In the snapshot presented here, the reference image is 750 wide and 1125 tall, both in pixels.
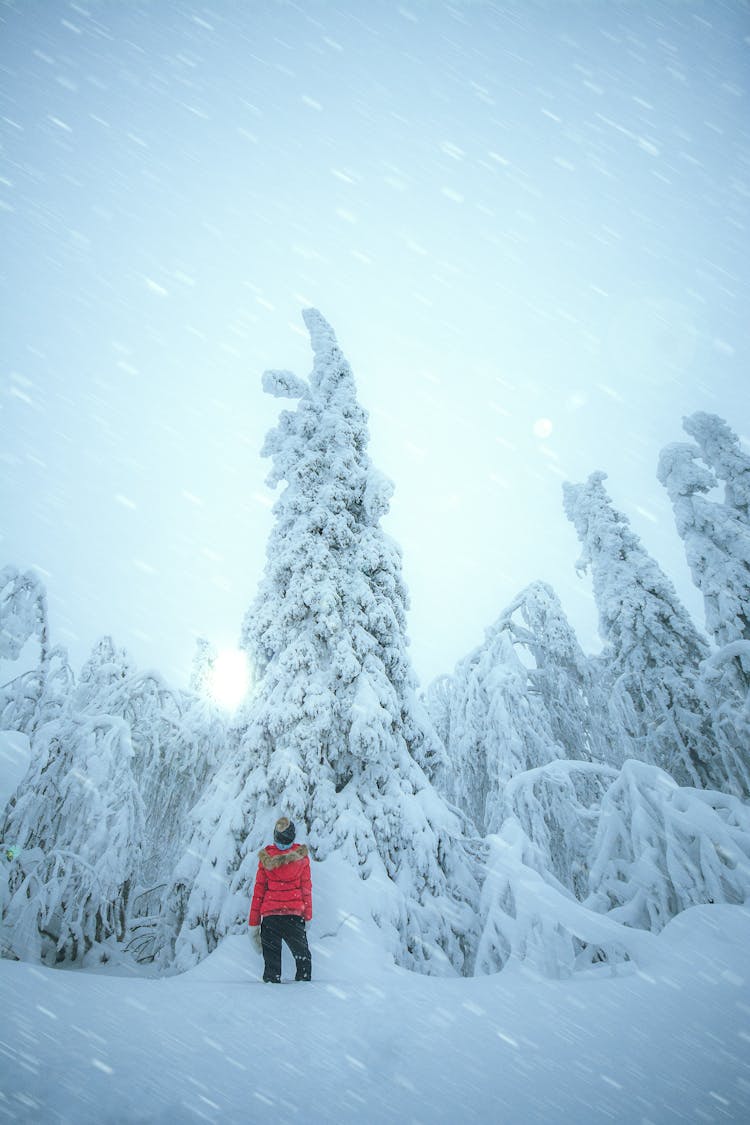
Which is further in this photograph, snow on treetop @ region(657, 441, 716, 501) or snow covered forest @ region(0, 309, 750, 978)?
snow on treetop @ region(657, 441, 716, 501)

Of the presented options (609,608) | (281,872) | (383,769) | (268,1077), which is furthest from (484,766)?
(268,1077)

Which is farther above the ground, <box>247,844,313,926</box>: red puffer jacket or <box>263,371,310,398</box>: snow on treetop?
<box>263,371,310,398</box>: snow on treetop

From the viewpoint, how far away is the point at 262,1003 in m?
3.73

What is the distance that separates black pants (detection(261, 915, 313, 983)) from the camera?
177 inches

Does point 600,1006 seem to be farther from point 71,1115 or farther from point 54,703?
point 54,703

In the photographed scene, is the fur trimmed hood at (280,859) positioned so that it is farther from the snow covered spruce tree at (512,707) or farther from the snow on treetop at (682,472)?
the snow on treetop at (682,472)

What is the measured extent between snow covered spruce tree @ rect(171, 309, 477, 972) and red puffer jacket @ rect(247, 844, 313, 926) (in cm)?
126

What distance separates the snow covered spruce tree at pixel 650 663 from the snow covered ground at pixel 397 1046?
855 centimetres

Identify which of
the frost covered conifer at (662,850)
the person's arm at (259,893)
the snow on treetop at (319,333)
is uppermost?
the snow on treetop at (319,333)

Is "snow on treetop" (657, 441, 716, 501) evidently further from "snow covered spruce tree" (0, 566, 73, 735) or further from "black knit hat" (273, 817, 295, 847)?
"snow covered spruce tree" (0, 566, 73, 735)

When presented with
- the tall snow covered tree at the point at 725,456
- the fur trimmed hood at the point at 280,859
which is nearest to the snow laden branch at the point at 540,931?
the fur trimmed hood at the point at 280,859

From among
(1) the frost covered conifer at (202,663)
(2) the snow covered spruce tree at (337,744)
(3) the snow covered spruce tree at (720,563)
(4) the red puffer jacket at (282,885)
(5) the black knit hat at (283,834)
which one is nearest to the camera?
(4) the red puffer jacket at (282,885)

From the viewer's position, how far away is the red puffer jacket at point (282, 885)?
4.63 m

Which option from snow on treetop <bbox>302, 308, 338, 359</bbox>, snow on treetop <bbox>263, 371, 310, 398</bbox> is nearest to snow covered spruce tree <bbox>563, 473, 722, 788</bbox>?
snow on treetop <bbox>302, 308, 338, 359</bbox>
